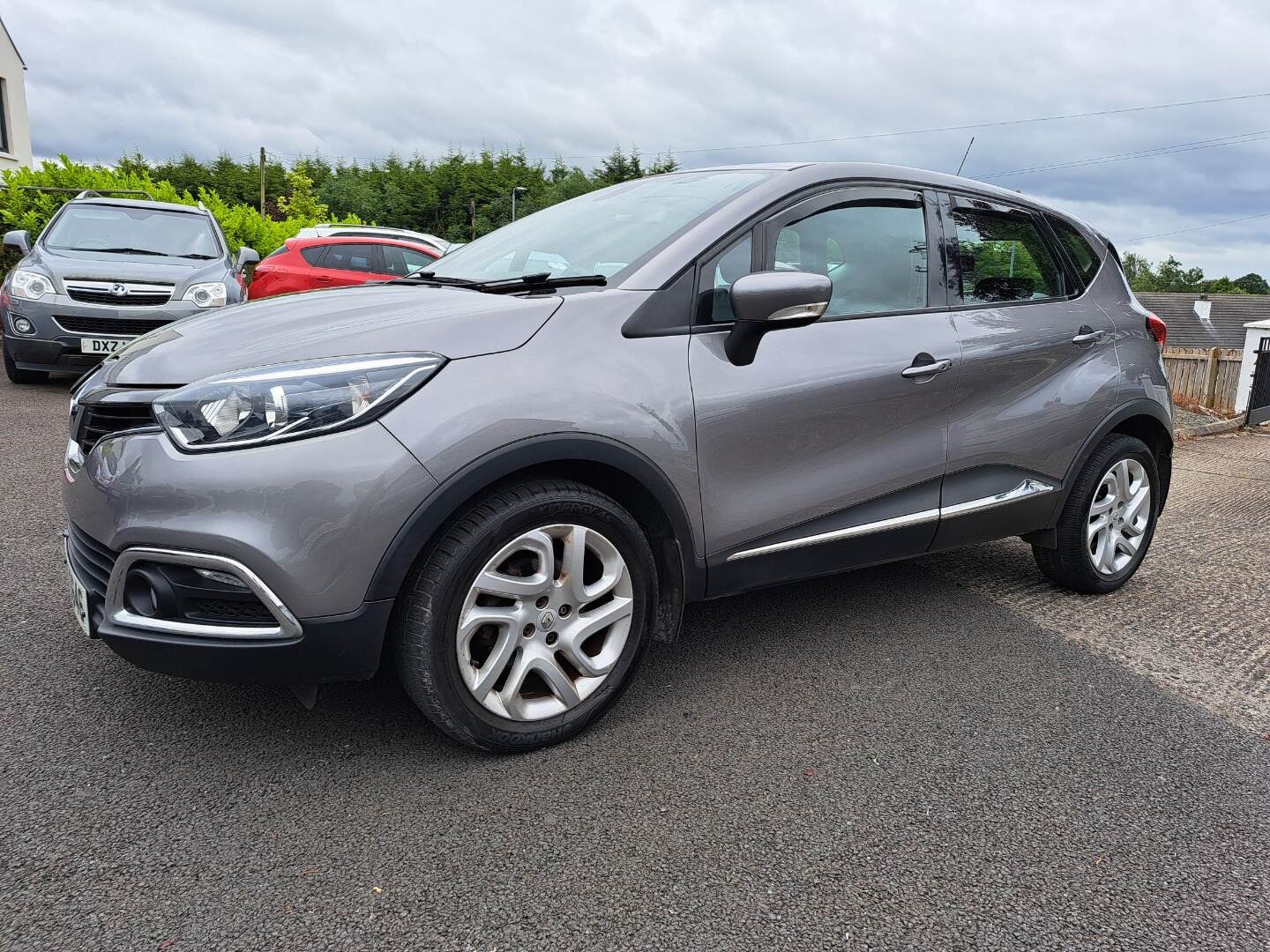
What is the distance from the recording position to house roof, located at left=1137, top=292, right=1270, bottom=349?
63.6 metres

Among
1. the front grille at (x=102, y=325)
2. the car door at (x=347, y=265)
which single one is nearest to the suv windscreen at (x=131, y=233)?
the front grille at (x=102, y=325)

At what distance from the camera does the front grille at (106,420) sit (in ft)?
7.57

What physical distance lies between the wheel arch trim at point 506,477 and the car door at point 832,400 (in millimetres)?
145

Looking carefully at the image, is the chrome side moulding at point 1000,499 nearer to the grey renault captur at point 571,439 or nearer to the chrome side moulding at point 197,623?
the grey renault captur at point 571,439

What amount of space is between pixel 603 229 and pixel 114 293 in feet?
19.9

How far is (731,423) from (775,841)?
114cm

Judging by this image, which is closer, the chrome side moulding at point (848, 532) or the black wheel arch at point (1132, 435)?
the chrome side moulding at point (848, 532)

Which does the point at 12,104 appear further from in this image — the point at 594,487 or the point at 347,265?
the point at 594,487

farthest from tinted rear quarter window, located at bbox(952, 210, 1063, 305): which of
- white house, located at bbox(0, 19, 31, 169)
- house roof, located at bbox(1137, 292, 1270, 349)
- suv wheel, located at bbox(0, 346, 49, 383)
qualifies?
house roof, located at bbox(1137, 292, 1270, 349)

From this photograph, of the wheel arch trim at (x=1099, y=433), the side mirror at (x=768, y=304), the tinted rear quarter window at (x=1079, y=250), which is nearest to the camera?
the side mirror at (x=768, y=304)

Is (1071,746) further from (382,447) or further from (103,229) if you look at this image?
(103,229)

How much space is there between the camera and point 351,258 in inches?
475

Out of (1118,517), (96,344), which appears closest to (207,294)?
(96,344)

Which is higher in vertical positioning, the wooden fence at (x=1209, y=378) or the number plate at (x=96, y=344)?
the number plate at (x=96, y=344)
